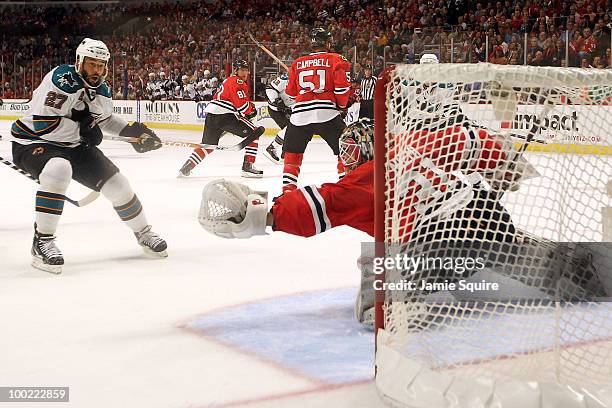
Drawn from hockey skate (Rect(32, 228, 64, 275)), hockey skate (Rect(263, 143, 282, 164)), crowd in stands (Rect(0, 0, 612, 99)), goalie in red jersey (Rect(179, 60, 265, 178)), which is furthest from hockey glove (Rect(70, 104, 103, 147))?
crowd in stands (Rect(0, 0, 612, 99))

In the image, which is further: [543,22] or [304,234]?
[543,22]

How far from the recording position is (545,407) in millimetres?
1828

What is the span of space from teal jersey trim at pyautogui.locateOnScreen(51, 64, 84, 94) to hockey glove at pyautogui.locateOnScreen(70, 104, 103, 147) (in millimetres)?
116

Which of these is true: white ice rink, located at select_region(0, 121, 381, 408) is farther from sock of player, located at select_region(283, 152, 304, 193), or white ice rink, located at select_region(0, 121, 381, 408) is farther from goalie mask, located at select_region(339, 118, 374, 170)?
sock of player, located at select_region(283, 152, 304, 193)

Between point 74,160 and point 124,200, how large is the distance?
0.90ft

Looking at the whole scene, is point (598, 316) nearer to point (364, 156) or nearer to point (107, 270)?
point (364, 156)

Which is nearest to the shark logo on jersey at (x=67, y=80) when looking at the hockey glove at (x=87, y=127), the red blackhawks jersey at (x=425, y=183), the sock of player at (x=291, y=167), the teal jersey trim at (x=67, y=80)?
the teal jersey trim at (x=67, y=80)

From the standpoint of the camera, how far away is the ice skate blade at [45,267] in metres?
3.57

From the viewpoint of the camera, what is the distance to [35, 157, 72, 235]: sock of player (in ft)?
11.8

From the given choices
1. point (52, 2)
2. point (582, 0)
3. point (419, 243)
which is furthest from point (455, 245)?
point (52, 2)

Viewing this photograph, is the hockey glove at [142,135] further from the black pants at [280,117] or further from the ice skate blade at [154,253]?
the black pants at [280,117]

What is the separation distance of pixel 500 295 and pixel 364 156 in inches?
22.1

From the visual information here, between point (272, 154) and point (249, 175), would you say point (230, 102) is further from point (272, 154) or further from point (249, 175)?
point (272, 154)

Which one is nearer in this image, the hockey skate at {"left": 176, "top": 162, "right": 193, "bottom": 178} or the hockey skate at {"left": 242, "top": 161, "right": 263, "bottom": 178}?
the hockey skate at {"left": 176, "top": 162, "right": 193, "bottom": 178}
